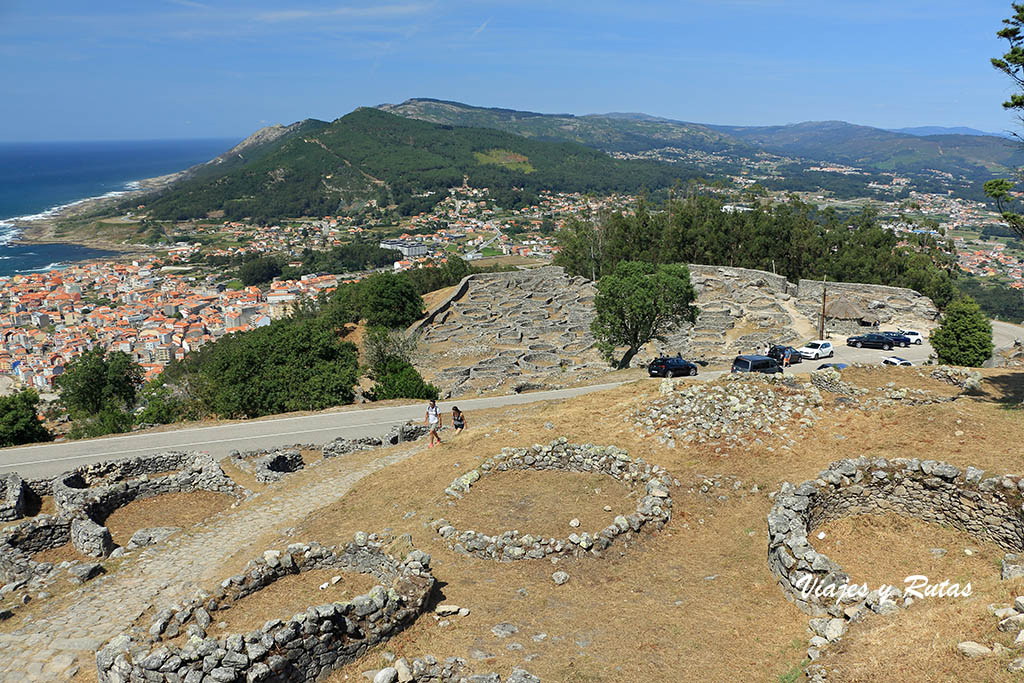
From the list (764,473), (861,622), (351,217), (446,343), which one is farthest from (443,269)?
(351,217)

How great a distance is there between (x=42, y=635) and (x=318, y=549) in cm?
477

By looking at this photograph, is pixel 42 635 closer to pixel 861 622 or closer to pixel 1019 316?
pixel 861 622

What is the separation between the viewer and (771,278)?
56656mm

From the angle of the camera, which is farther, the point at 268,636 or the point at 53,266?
the point at 53,266

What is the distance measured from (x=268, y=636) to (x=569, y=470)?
29.5 ft

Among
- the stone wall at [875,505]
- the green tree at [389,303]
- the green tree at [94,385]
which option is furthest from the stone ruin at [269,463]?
the green tree at [389,303]

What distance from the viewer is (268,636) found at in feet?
28.2

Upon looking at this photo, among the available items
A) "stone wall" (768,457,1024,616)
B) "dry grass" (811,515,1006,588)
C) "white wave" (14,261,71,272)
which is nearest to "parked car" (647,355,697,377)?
"stone wall" (768,457,1024,616)

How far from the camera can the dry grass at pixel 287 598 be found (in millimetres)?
9867

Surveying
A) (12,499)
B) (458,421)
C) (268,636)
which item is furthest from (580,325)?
(268,636)

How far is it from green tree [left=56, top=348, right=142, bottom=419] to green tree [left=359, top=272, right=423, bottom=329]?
22.1 metres

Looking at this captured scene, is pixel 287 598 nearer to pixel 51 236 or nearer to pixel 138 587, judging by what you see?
pixel 138 587

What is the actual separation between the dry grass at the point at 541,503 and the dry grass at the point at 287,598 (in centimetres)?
306

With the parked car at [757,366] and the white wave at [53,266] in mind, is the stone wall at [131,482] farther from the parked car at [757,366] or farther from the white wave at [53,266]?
the white wave at [53,266]
